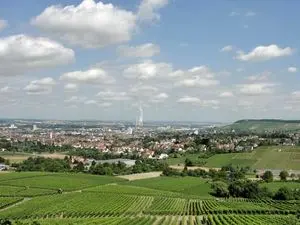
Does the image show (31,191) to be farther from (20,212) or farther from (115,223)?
(115,223)


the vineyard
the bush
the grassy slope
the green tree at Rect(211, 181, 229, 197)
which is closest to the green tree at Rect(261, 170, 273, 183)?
the bush

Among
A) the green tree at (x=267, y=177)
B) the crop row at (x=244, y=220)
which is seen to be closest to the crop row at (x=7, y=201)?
the crop row at (x=244, y=220)

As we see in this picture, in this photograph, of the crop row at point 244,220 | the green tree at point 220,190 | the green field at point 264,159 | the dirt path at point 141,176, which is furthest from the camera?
the green field at point 264,159

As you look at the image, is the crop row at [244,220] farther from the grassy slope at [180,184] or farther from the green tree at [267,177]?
the green tree at [267,177]

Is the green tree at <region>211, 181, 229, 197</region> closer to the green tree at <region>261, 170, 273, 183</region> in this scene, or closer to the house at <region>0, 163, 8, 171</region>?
the green tree at <region>261, 170, 273, 183</region>

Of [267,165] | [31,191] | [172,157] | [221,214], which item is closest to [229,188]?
[221,214]

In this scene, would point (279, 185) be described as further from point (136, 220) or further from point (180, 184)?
point (136, 220)
